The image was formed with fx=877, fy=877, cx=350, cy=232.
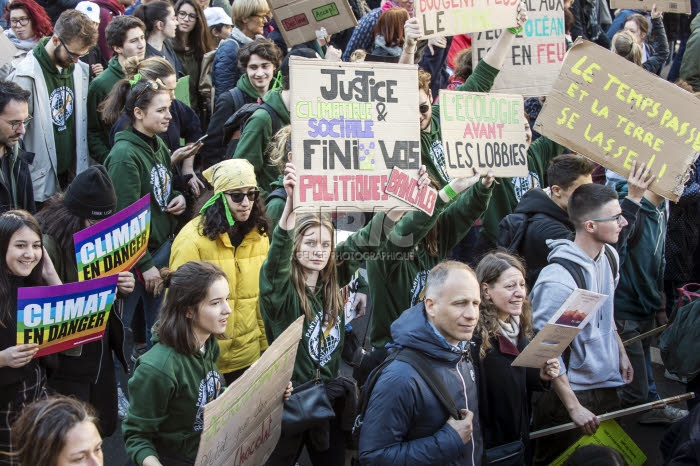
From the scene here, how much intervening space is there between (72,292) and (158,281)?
65.7 inches

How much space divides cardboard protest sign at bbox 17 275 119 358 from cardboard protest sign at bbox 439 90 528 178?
2.21 metres

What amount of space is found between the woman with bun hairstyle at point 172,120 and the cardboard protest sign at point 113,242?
1352 mm

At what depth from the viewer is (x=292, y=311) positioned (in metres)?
4.79

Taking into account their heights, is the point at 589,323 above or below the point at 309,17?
below

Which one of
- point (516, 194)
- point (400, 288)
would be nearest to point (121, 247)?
point (400, 288)

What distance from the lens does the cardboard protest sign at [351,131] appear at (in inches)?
191

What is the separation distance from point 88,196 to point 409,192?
1.84 m

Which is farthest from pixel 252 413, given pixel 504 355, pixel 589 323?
pixel 589 323

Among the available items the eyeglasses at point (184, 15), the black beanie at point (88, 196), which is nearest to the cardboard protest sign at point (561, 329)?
the black beanie at point (88, 196)

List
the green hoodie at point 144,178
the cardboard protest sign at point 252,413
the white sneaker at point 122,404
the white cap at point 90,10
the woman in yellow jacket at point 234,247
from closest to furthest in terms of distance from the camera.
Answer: the cardboard protest sign at point 252,413
the woman in yellow jacket at point 234,247
the green hoodie at point 144,178
the white sneaker at point 122,404
the white cap at point 90,10

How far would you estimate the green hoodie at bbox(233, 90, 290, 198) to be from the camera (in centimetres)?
664

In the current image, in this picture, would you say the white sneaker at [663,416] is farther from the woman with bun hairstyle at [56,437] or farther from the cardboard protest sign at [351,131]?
the woman with bun hairstyle at [56,437]

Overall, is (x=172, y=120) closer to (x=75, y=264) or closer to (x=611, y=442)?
(x=75, y=264)

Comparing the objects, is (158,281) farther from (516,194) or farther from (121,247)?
(516,194)
